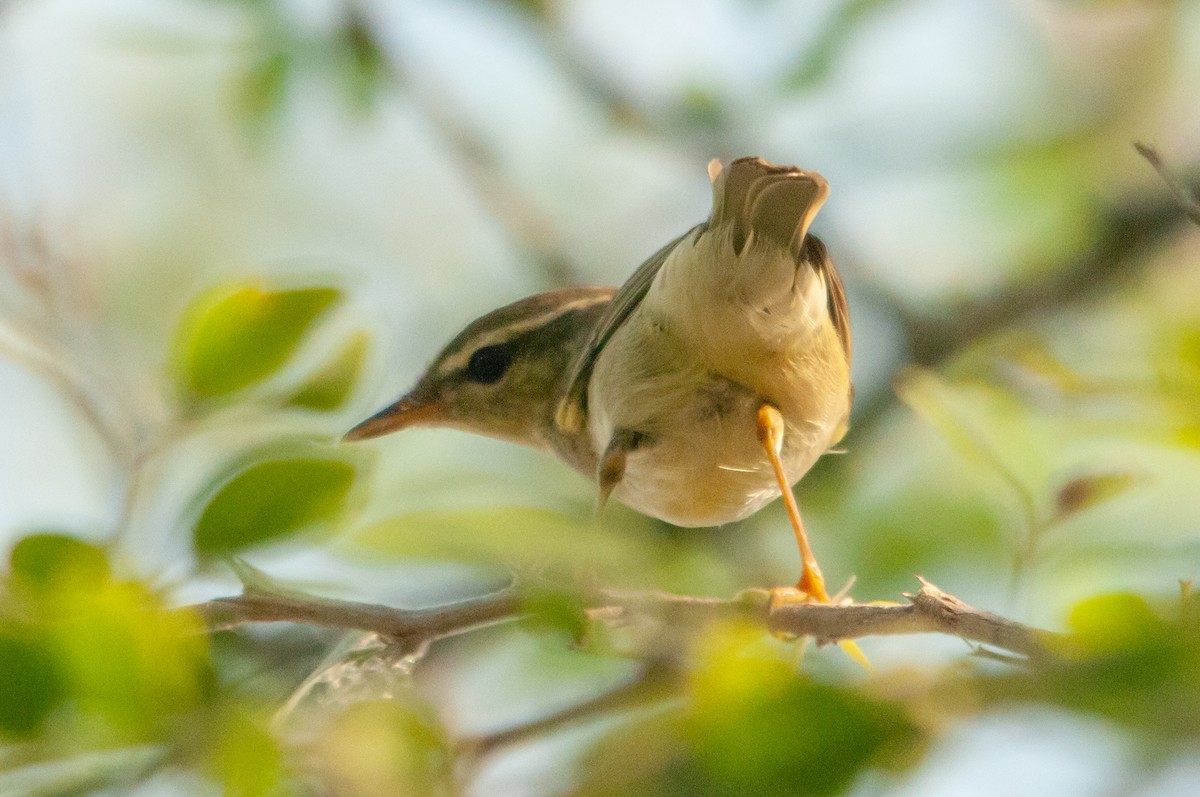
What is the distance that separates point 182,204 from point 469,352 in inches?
108

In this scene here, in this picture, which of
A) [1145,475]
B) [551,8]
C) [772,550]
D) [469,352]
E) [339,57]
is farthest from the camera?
[551,8]

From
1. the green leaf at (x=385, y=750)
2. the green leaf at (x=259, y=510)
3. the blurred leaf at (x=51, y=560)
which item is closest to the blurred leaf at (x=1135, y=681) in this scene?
the green leaf at (x=385, y=750)

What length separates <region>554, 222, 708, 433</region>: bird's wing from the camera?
2.80m

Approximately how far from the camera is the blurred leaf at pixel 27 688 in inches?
40.2

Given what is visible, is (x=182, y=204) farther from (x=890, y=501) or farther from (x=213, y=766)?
(x=213, y=766)

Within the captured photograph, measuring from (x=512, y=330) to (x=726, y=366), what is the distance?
97 centimetres

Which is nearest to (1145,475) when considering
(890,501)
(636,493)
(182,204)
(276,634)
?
(890,501)

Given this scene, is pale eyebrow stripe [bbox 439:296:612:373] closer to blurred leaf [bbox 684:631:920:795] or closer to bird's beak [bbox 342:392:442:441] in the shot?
bird's beak [bbox 342:392:442:441]

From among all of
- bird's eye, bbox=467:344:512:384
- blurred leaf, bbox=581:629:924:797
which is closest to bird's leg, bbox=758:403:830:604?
bird's eye, bbox=467:344:512:384

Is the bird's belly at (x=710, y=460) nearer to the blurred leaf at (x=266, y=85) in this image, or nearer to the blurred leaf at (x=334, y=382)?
the blurred leaf at (x=334, y=382)

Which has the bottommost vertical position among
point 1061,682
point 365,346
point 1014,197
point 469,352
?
point 1061,682

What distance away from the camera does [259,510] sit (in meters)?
1.28

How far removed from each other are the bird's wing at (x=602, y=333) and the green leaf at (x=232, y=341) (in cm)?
125

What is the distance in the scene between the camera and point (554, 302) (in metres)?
3.45
